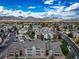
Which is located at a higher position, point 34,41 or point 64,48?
point 34,41

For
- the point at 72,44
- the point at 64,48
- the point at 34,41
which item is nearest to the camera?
the point at 64,48

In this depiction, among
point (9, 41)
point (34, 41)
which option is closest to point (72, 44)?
point (34, 41)

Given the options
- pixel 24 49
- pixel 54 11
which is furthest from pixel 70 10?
pixel 24 49

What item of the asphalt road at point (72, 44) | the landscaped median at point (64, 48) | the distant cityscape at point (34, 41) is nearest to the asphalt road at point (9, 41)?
the distant cityscape at point (34, 41)

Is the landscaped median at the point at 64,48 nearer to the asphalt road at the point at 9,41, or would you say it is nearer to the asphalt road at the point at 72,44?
the asphalt road at the point at 72,44

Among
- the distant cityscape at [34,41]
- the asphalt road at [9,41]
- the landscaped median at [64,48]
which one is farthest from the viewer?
the asphalt road at [9,41]

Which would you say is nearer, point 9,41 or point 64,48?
point 64,48

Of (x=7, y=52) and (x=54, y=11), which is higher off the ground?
(x=54, y=11)

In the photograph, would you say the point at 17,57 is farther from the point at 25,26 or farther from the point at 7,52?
the point at 25,26

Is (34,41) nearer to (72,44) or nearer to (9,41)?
(9,41)

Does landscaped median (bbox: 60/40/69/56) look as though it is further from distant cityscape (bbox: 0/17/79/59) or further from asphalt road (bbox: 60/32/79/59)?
asphalt road (bbox: 60/32/79/59)

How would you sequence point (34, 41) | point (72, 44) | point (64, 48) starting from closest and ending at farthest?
point (64, 48) < point (34, 41) < point (72, 44)
